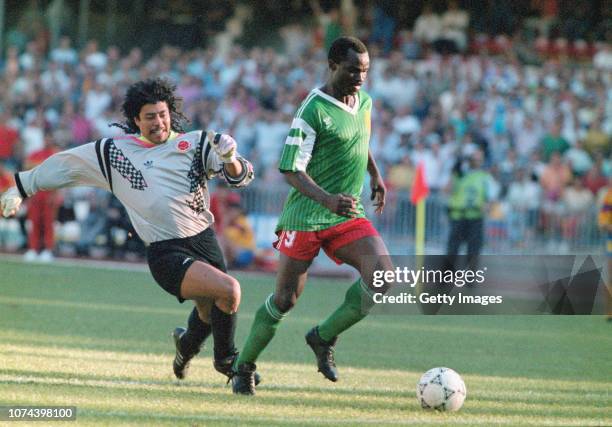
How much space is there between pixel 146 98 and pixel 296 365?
9.69 feet

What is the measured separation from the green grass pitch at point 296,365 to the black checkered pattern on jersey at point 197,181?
132cm

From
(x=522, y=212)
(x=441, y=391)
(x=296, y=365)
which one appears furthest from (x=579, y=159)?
(x=441, y=391)

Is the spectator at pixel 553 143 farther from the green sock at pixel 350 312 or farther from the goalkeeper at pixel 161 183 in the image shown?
the goalkeeper at pixel 161 183

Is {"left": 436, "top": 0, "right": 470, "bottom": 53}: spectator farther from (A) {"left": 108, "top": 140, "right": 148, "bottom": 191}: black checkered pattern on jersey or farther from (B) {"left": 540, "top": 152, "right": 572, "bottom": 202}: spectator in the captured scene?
(A) {"left": 108, "top": 140, "right": 148, "bottom": 191}: black checkered pattern on jersey

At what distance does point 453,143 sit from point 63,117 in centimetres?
775

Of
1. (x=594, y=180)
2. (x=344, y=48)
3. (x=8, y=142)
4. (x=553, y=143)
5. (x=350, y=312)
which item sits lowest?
(x=350, y=312)

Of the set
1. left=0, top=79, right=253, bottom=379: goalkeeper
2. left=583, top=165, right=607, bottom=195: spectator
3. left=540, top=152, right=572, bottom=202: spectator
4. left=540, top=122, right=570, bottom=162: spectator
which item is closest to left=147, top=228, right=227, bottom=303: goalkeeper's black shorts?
left=0, top=79, right=253, bottom=379: goalkeeper

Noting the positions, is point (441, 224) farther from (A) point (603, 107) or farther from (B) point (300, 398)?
(B) point (300, 398)

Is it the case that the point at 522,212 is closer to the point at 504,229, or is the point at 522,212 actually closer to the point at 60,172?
the point at 504,229

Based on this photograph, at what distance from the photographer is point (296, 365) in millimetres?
10805

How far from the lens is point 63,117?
81.9 feet

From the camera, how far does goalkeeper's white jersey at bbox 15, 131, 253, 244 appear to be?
898cm

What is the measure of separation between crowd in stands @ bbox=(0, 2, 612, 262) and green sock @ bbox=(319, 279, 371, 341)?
1185 cm

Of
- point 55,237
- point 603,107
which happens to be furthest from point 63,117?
point 603,107
